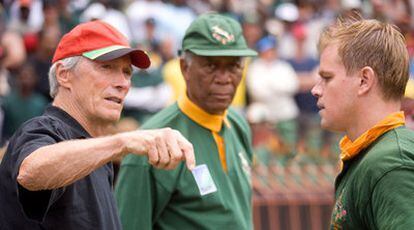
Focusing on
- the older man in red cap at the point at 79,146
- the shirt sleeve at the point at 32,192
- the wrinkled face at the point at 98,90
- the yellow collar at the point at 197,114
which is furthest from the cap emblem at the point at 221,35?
the shirt sleeve at the point at 32,192

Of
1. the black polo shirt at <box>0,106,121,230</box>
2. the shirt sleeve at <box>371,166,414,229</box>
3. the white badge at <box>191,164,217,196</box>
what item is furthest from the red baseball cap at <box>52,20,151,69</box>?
the shirt sleeve at <box>371,166,414,229</box>

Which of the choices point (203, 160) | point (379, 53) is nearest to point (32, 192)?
point (379, 53)

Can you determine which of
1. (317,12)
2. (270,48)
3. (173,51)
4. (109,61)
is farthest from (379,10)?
(109,61)

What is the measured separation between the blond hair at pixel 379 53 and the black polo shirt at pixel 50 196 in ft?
3.90

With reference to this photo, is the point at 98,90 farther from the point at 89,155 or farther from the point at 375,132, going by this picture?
the point at 375,132

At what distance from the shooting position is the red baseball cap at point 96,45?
4273mm

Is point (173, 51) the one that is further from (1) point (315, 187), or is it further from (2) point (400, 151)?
(2) point (400, 151)

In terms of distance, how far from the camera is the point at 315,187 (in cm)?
1040

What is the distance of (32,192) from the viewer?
3672 mm

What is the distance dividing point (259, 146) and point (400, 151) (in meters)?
7.68

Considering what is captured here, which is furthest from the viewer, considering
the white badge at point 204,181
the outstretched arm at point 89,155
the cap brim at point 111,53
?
the white badge at point 204,181

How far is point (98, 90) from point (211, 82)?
143 cm

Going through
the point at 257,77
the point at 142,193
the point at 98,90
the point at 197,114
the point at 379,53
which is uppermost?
the point at 379,53

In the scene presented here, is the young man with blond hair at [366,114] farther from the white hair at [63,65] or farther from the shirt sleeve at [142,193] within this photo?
the shirt sleeve at [142,193]
